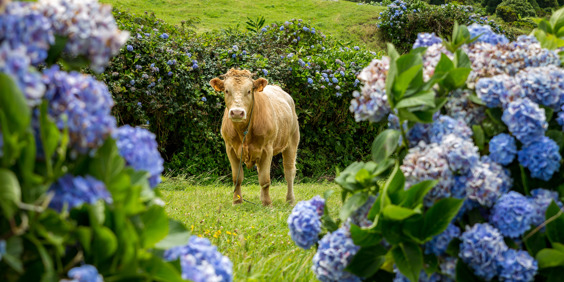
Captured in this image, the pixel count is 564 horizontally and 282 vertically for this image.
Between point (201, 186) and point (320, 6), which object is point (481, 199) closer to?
point (201, 186)

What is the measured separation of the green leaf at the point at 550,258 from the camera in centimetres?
168

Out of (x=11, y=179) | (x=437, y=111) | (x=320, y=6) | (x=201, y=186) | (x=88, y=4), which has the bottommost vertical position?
(x=201, y=186)

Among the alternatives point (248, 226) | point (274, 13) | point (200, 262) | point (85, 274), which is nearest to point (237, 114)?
point (248, 226)

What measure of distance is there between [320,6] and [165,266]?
2242 centimetres

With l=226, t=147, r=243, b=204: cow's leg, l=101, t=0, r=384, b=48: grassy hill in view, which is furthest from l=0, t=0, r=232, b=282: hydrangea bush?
l=101, t=0, r=384, b=48: grassy hill

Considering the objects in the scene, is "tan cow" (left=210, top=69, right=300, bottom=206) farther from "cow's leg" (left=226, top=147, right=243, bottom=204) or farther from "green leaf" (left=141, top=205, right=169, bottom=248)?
"green leaf" (left=141, top=205, right=169, bottom=248)

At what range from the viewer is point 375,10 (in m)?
20.6

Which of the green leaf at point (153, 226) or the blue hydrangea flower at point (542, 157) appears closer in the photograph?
the green leaf at point (153, 226)

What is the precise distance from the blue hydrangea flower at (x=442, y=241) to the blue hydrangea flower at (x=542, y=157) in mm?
352

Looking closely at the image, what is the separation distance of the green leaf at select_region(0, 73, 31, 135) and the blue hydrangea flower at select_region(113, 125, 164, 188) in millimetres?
284

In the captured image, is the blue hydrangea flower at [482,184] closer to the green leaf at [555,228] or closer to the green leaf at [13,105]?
the green leaf at [555,228]

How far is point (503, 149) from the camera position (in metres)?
1.79

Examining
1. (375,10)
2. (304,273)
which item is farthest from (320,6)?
(304,273)

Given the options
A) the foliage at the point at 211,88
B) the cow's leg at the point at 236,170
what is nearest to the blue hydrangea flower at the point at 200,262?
the cow's leg at the point at 236,170
